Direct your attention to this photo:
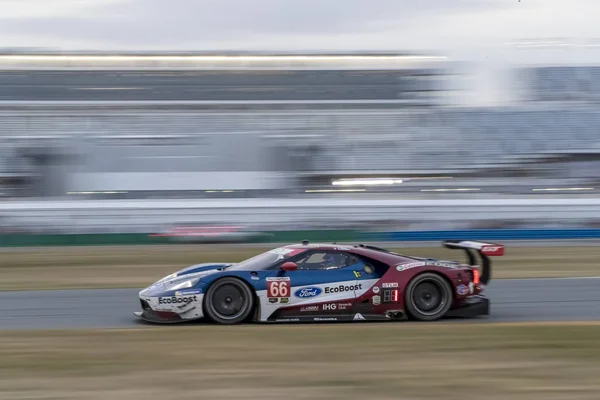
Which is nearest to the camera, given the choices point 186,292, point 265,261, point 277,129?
point 186,292

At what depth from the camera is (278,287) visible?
27.4ft

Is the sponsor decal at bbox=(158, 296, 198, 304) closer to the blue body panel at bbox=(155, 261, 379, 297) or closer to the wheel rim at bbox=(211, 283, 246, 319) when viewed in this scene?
the blue body panel at bbox=(155, 261, 379, 297)

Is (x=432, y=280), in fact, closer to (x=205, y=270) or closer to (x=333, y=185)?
(x=205, y=270)

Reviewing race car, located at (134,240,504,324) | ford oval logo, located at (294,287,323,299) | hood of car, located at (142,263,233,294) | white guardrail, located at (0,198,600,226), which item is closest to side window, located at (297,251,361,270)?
race car, located at (134,240,504,324)

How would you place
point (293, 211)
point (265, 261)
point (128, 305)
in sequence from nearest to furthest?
point (265, 261), point (128, 305), point (293, 211)

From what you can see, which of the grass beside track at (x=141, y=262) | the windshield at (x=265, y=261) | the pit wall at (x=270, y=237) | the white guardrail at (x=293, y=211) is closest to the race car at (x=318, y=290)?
the windshield at (x=265, y=261)

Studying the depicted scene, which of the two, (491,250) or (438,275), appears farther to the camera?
(491,250)

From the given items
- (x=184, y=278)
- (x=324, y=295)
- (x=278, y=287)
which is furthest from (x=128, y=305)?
(x=324, y=295)

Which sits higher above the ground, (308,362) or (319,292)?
(319,292)

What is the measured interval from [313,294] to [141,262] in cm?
1023

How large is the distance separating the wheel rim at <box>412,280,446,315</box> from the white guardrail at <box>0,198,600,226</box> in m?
24.3

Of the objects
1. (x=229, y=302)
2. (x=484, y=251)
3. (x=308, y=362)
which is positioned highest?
(x=484, y=251)

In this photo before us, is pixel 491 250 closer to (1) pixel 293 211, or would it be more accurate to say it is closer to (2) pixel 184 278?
(2) pixel 184 278

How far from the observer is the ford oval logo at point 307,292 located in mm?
8414
